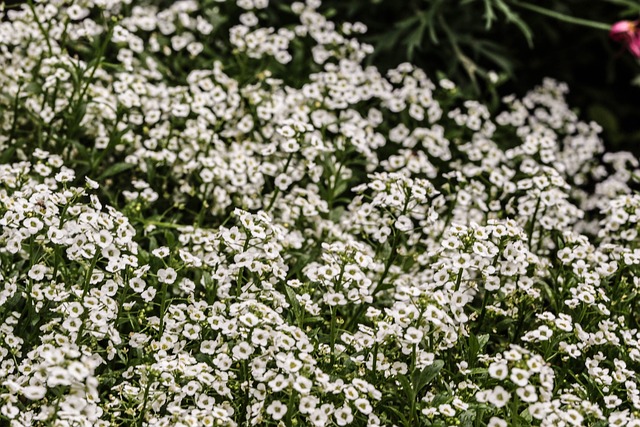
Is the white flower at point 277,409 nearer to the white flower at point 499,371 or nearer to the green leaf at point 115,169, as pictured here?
the white flower at point 499,371

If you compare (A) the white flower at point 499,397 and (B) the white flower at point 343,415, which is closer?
(A) the white flower at point 499,397

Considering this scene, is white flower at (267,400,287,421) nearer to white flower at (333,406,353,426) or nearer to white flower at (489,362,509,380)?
white flower at (333,406,353,426)

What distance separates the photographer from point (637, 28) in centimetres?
380

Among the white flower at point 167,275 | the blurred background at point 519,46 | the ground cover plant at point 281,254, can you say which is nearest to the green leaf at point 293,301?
the ground cover plant at point 281,254

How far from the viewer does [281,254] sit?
2.75 meters

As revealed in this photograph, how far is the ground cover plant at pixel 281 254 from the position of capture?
6.91 feet

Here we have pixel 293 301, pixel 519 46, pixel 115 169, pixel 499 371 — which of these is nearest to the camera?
pixel 499 371

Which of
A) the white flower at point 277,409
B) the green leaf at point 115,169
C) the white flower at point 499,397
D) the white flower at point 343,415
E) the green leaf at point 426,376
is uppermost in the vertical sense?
the green leaf at point 115,169

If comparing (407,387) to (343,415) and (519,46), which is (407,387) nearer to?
(343,415)

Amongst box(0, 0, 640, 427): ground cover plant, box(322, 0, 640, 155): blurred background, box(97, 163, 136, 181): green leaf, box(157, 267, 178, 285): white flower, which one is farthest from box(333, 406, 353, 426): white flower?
box(322, 0, 640, 155): blurred background

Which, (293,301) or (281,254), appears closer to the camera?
(293,301)

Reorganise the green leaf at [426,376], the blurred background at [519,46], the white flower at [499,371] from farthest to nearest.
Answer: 1. the blurred background at [519,46]
2. the green leaf at [426,376]
3. the white flower at [499,371]

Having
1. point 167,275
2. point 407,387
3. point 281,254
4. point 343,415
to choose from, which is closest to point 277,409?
point 343,415

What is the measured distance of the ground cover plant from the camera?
6.91 feet
